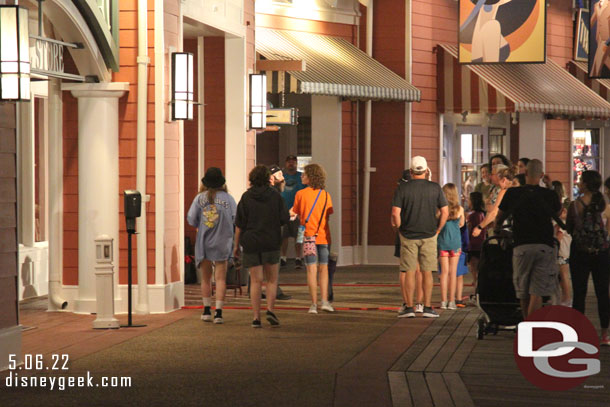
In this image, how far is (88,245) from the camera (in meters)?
14.0

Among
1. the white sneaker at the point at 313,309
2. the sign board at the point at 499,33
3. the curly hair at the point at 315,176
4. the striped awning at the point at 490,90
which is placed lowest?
the white sneaker at the point at 313,309

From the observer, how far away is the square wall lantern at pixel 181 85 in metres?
14.2

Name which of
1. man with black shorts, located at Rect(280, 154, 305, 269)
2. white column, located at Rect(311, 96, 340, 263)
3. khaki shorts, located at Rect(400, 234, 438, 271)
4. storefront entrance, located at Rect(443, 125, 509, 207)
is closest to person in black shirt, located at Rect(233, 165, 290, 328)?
khaki shorts, located at Rect(400, 234, 438, 271)

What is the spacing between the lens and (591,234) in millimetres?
11062

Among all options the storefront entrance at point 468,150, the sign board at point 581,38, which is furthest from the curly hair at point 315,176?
the sign board at point 581,38

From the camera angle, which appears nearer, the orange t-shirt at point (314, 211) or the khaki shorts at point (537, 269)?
the khaki shorts at point (537, 269)

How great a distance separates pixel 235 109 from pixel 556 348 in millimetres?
7686

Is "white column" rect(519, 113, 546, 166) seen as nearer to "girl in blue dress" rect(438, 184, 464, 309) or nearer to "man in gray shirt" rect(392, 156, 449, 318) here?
"girl in blue dress" rect(438, 184, 464, 309)

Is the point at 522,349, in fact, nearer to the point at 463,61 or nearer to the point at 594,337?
the point at 594,337

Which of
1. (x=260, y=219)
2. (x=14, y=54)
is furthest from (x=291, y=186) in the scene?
(x=14, y=54)

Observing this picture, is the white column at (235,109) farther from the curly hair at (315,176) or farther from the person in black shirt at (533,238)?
the person in black shirt at (533,238)

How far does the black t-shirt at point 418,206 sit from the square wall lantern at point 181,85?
283 centimetres

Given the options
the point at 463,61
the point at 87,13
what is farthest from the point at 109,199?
the point at 463,61

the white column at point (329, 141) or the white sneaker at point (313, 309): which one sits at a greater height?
the white column at point (329, 141)
